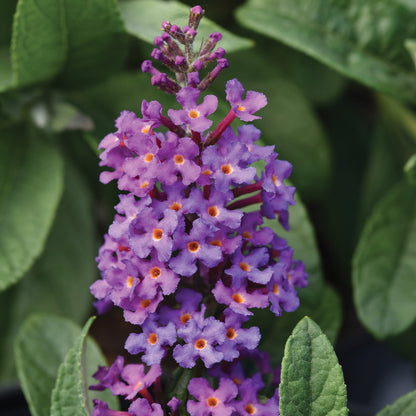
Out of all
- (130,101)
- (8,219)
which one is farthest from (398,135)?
(8,219)

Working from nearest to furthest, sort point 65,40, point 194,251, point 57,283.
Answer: point 194,251
point 65,40
point 57,283

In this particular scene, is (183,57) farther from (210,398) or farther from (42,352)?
(42,352)

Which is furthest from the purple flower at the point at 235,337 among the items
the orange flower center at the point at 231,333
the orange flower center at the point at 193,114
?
the orange flower center at the point at 193,114

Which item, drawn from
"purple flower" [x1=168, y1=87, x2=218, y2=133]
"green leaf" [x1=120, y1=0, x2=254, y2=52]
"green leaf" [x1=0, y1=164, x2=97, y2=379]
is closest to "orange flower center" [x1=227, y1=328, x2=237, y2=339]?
"purple flower" [x1=168, y1=87, x2=218, y2=133]

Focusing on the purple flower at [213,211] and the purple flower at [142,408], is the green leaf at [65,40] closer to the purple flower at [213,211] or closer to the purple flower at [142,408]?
the purple flower at [213,211]

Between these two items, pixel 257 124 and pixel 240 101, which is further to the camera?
pixel 257 124

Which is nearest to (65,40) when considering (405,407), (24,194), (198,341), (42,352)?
(24,194)

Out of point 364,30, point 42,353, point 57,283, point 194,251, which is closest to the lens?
point 194,251
